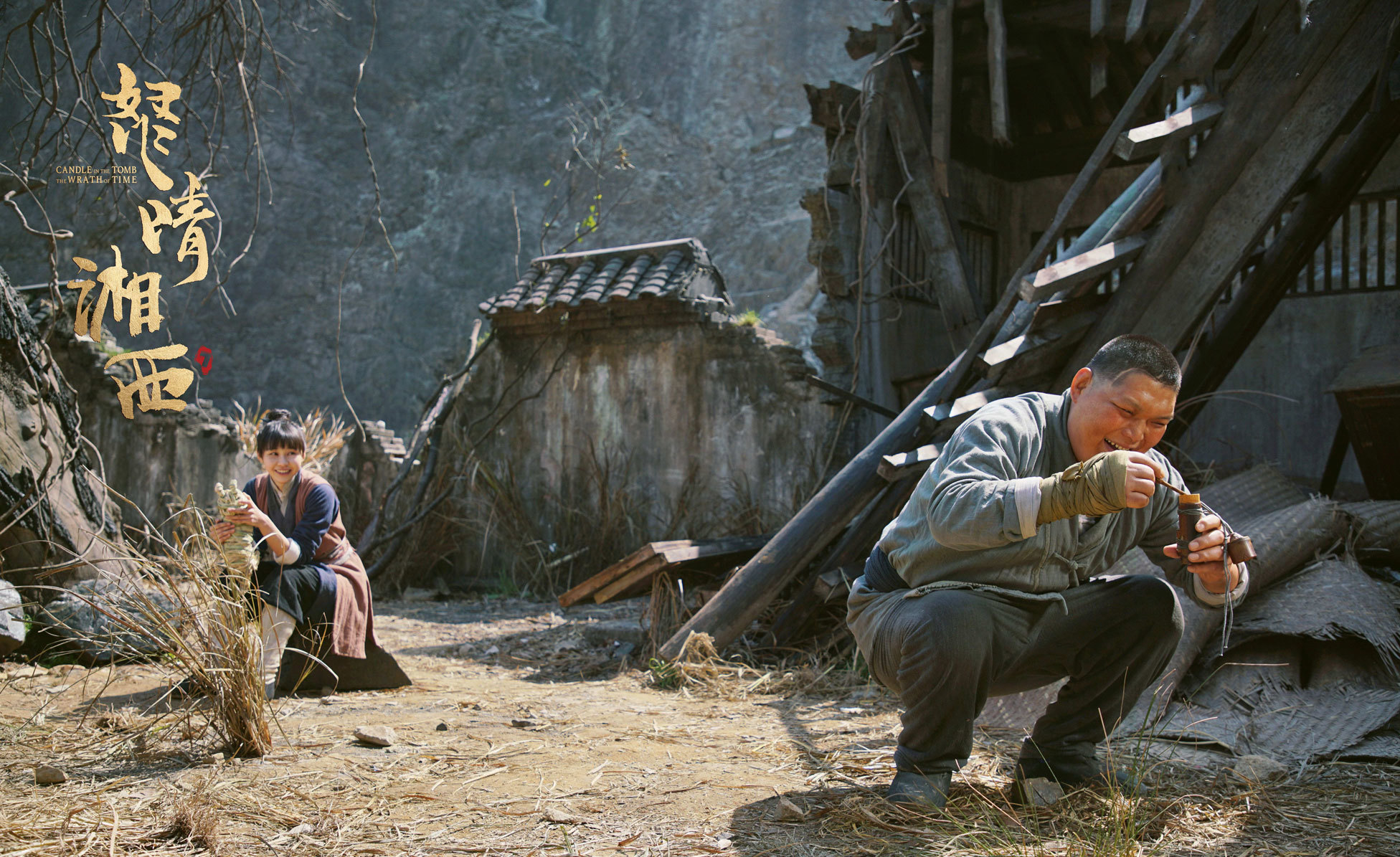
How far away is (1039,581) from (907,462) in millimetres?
1873

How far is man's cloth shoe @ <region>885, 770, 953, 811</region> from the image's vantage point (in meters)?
2.49

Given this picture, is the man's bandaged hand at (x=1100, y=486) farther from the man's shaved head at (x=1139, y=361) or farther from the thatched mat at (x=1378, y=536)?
the thatched mat at (x=1378, y=536)

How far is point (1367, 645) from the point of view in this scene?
12.0ft

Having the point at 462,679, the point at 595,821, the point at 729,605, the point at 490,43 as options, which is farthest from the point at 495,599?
the point at 490,43

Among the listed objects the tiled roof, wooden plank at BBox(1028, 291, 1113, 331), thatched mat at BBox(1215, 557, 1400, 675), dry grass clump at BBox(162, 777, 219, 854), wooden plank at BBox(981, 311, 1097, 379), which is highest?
the tiled roof

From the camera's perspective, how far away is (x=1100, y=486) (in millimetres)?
2180

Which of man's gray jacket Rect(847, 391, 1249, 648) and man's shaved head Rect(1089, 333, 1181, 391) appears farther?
man's shaved head Rect(1089, 333, 1181, 391)

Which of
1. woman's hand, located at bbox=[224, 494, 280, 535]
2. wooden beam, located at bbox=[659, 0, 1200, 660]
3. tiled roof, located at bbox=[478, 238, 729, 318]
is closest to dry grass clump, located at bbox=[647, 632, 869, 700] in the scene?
wooden beam, located at bbox=[659, 0, 1200, 660]

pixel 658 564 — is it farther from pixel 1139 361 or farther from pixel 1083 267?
pixel 1139 361

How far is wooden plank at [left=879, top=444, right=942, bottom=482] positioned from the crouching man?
5.44ft

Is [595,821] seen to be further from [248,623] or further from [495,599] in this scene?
[495,599]

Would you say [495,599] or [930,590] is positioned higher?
[930,590]

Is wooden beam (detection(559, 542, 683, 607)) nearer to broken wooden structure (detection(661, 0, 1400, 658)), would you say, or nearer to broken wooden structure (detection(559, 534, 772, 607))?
broken wooden structure (detection(559, 534, 772, 607))

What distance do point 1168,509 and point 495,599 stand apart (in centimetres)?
658
